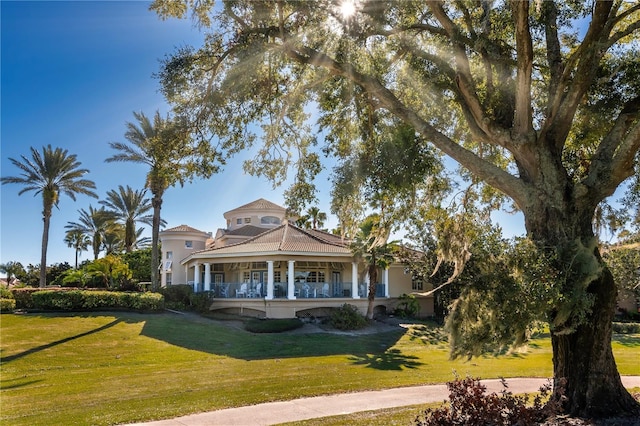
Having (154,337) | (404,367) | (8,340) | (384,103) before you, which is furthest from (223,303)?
(384,103)

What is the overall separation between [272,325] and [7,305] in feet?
47.8

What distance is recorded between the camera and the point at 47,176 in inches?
1436

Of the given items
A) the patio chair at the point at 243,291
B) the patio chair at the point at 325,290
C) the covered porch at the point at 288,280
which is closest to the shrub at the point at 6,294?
the covered porch at the point at 288,280

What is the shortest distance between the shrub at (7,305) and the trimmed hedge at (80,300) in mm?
948

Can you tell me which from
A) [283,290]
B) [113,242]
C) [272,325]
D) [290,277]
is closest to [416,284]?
[283,290]

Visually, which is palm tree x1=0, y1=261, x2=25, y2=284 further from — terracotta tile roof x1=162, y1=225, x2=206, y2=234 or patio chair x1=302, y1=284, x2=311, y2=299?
patio chair x1=302, y1=284, x2=311, y2=299

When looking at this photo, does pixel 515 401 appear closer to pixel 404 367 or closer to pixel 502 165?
pixel 502 165

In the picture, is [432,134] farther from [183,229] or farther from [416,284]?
[183,229]

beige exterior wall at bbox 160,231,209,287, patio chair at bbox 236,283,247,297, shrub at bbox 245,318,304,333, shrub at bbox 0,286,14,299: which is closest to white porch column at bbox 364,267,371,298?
shrub at bbox 245,318,304,333

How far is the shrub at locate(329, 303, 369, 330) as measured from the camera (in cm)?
2586

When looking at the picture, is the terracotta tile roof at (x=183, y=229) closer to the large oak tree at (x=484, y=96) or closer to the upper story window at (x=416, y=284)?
the upper story window at (x=416, y=284)

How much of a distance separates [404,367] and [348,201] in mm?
7930

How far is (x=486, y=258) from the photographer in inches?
288

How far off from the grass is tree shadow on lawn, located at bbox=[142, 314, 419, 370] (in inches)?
1.9
